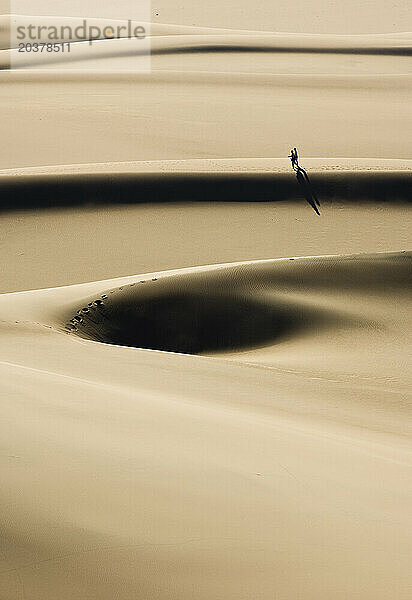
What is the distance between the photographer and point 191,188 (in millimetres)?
14719

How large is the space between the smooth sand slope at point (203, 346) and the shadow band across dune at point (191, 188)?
0.15 feet

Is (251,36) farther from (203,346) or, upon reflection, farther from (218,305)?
(203,346)

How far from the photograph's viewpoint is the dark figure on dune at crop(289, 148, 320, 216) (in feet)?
47.3

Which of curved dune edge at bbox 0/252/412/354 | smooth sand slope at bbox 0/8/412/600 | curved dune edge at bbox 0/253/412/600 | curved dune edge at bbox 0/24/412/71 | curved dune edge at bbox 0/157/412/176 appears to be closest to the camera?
curved dune edge at bbox 0/253/412/600

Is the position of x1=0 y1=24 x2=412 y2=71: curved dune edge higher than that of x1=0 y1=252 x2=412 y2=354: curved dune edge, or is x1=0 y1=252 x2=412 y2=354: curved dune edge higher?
x1=0 y1=24 x2=412 y2=71: curved dune edge

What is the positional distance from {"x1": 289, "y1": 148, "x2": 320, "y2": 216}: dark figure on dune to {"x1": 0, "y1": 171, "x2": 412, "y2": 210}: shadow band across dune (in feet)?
0.32

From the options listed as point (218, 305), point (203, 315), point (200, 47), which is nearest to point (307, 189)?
point (218, 305)

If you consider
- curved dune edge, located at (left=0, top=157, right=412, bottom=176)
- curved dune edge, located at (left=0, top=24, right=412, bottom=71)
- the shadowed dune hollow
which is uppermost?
curved dune edge, located at (left=0, top=24, right=412, bottom=71)

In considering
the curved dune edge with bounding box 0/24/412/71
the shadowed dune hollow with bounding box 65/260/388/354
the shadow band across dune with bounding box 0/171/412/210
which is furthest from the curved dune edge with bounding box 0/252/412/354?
the curved dune edge with bounding box 0/24/412/71

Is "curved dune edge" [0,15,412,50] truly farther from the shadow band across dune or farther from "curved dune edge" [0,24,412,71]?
the shadow band across dune

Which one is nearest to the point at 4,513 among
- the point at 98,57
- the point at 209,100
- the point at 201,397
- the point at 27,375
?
the point at 27,375

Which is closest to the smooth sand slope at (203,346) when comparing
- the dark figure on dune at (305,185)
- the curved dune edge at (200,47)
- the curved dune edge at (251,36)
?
the dark figure on dune at (305,185)

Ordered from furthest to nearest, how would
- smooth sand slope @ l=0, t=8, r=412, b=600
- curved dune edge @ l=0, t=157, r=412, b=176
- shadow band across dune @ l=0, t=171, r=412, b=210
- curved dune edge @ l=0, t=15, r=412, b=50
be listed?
curved dune edge @ l=0, t=15, r=412, b=50 < curved dune edge @ l=0, t=157, r=412, b=176 < shadow band across dune @ l=0, t=171, r=412, b=210 < smooth sand slope @ l=0, t=8, r=412, b=600

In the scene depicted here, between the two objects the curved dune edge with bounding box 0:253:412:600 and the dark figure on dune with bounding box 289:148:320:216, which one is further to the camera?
the dark figure on dune with bounding box 289:148:320:216
